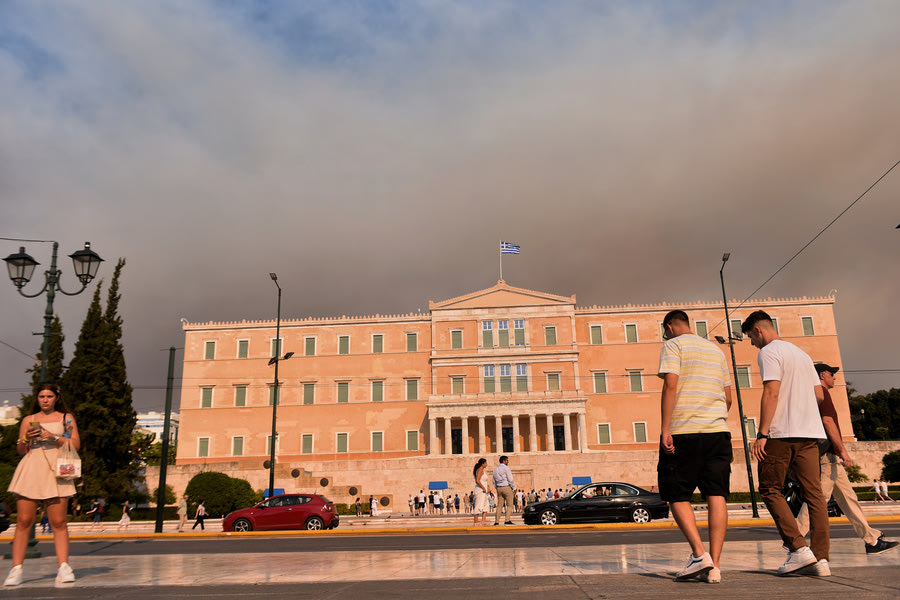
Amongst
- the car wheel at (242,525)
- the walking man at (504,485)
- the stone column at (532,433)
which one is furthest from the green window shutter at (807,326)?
the car wheel at (242,525)

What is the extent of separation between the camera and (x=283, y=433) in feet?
189

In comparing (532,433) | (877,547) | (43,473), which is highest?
(532,433)

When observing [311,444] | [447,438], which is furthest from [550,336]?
[311,444]

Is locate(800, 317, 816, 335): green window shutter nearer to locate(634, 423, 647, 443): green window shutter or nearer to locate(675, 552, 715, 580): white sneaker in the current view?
locate(634, 423, 647, 443): green window shutter

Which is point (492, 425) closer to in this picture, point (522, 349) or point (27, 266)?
point (522, 349)

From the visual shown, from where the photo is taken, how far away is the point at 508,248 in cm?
5400

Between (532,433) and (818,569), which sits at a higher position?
(532,433)

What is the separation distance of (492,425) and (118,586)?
5291 centimetres

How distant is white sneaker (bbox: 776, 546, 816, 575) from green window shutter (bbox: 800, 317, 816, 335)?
58006 millimetres

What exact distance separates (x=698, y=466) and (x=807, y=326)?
58.4m

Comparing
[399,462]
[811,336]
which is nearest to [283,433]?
[399,462]

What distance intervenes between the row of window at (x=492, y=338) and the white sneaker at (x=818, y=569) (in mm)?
52772

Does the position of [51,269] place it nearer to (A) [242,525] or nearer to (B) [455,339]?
(A) [242,525]

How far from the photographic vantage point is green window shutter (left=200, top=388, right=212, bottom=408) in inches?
2300
